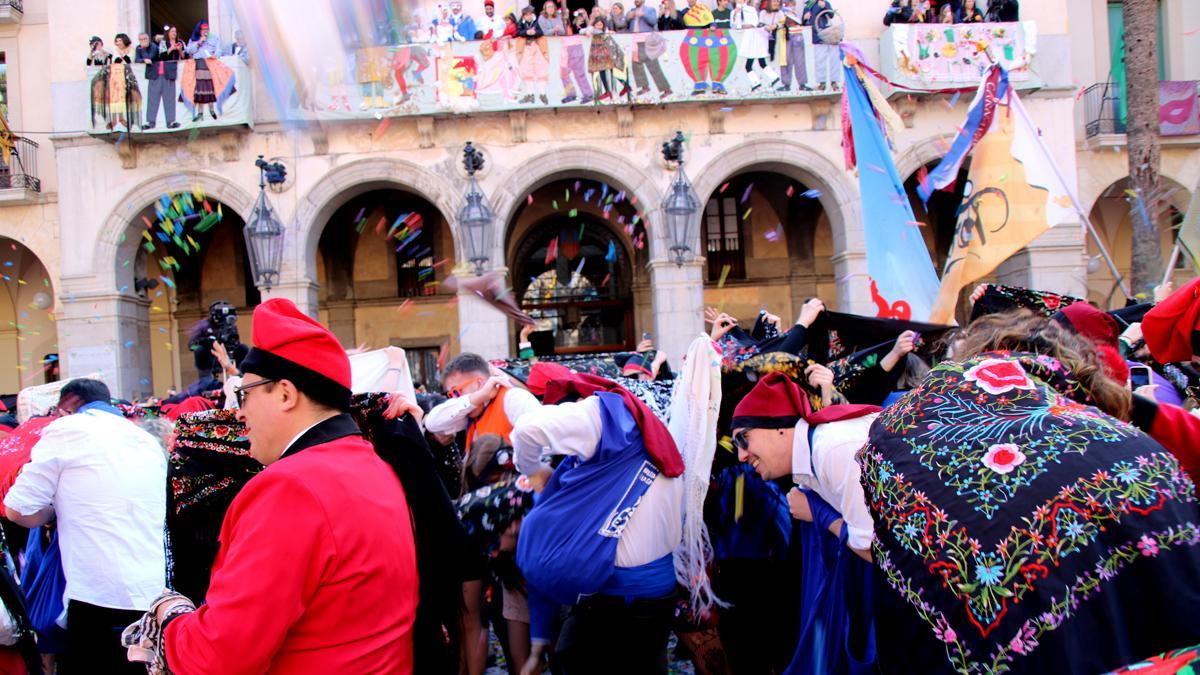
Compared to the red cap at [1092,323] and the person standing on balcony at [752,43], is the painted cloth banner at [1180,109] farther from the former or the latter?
the red cap at [1092,323]

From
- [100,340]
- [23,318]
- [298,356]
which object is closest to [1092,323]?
[298,356]

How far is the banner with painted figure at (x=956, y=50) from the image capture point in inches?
583

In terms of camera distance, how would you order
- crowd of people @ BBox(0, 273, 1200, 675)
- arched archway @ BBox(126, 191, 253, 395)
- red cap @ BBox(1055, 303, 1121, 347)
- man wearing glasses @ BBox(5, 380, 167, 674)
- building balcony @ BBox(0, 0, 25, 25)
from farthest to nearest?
1. arched archway @ BBox(126, 191, 253, 395)
2. building balcony @ BBox(0, 0, 25, 25)
3. man wearing glasses @ BBox(5, 380, 167, 674)
4. red cap @ BBox(1055, 303, 1121, 347)
5. crowd of people @ BBox(0, 273, 1200, 675)

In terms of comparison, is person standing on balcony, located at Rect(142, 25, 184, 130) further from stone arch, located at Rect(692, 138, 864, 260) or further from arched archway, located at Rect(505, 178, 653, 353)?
stone arch, located at Rect(692, 138, 864, 260)

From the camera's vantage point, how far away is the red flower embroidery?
2.05 meters

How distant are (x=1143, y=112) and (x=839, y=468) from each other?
935 centimetres

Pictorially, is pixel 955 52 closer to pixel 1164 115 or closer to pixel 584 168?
pixel 1164 115

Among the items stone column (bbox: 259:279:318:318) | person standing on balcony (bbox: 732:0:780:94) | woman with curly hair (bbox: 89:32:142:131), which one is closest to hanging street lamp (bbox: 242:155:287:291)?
stone column (bbox: 259:279:318:318)

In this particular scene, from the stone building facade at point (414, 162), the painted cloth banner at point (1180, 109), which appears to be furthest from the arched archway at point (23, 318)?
the painted cloth banner at point (1180, 109)

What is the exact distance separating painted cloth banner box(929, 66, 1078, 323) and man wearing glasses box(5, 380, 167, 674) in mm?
5448

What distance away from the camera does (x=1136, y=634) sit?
1.68 meters

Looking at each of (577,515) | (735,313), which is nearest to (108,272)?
(735,313)

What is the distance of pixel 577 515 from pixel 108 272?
14931 mm

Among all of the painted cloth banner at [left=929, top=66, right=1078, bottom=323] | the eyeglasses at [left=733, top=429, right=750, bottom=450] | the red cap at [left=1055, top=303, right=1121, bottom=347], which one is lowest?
the eyeglasses at [left=733, top=429, right=750, bottom=450]
